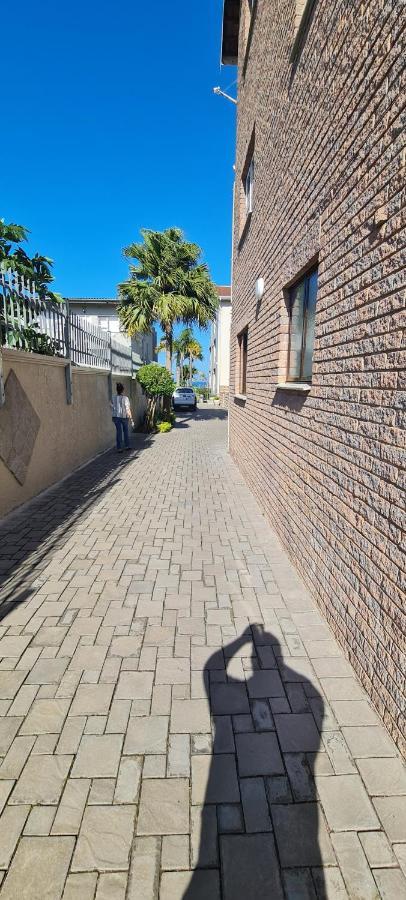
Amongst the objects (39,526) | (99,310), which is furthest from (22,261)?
(99,310)

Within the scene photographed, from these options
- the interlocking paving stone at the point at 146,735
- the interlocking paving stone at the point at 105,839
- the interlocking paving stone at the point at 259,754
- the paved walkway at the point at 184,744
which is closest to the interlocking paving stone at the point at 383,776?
the paved walkway at the point at 184,744

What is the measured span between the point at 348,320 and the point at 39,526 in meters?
4.05

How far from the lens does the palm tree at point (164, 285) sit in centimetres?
1412

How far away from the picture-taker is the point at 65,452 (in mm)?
7309

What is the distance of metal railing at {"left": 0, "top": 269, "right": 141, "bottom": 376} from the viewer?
16.9ft

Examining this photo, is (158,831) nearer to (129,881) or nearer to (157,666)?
(129,881)

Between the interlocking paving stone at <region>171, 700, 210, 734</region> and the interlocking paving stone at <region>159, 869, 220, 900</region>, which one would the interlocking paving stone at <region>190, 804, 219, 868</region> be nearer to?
the interlocking paving stone at <region>159, 869, 220, 900</region>

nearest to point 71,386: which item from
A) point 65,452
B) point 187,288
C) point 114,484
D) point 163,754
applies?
point 65,452

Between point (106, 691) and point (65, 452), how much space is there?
557 cm

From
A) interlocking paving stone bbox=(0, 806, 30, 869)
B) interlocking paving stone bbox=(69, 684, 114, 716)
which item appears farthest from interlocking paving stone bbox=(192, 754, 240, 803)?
interlocking paving stone bbox=(0, 806, 30, 869)

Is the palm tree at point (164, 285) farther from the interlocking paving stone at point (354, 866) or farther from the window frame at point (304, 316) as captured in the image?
the interlocking paving stone at point (354, 866)

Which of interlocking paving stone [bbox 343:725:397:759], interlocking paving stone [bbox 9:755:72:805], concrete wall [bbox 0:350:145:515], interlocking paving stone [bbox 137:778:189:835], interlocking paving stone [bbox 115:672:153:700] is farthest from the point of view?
concrete wall [bbox 0:350:145:515]

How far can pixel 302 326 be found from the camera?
4.11 meters

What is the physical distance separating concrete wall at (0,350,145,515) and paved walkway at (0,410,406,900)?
7.01 feet
